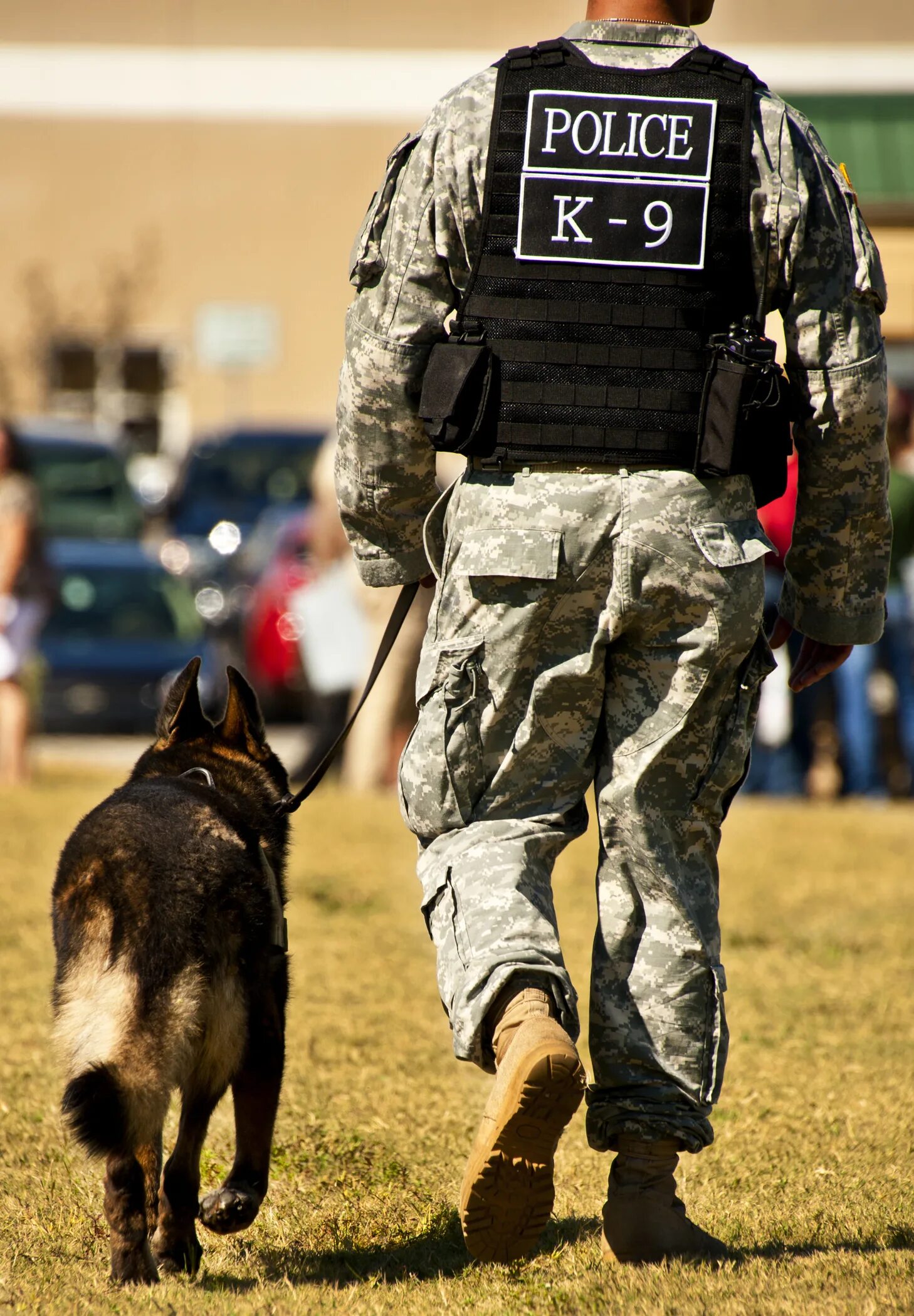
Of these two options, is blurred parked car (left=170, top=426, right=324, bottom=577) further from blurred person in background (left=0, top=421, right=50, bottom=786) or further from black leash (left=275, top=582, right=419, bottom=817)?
black leash (left=275, top=582, right=419, bottom=817)

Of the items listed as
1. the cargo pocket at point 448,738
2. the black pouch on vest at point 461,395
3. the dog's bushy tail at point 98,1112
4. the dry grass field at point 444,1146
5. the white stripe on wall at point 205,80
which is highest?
the white stripe on wall at point 205,80

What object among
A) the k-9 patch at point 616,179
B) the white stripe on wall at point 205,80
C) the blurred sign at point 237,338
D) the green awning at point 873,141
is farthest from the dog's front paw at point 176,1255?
the white stripe on wall at point 205,80

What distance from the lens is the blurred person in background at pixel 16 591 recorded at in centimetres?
869

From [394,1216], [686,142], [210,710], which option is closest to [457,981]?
[394,1216]

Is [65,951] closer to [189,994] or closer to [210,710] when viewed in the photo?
[189,994]

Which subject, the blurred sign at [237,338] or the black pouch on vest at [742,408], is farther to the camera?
the blurred sign at [237,338]

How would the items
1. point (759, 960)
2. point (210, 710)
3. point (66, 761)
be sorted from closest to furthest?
point (759, 960)
point (210, 710)
point (66, 761)

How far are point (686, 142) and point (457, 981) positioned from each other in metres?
1.51

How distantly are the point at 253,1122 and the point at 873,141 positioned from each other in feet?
36.5

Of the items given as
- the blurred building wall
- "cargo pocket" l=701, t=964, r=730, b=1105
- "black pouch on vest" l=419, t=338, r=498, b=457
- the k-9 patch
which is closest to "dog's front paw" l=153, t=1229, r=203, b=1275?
"cargo pocket" l=701, t=964, r=730, b=1105

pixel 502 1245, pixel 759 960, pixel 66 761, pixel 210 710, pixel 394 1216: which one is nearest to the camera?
pixel 502 1245

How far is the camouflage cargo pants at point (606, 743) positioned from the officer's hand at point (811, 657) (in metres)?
0.29

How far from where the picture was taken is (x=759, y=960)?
5406mm

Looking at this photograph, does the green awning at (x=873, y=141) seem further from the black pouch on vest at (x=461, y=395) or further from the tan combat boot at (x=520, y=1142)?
the tan combat boot at (x=520, y=1142)
